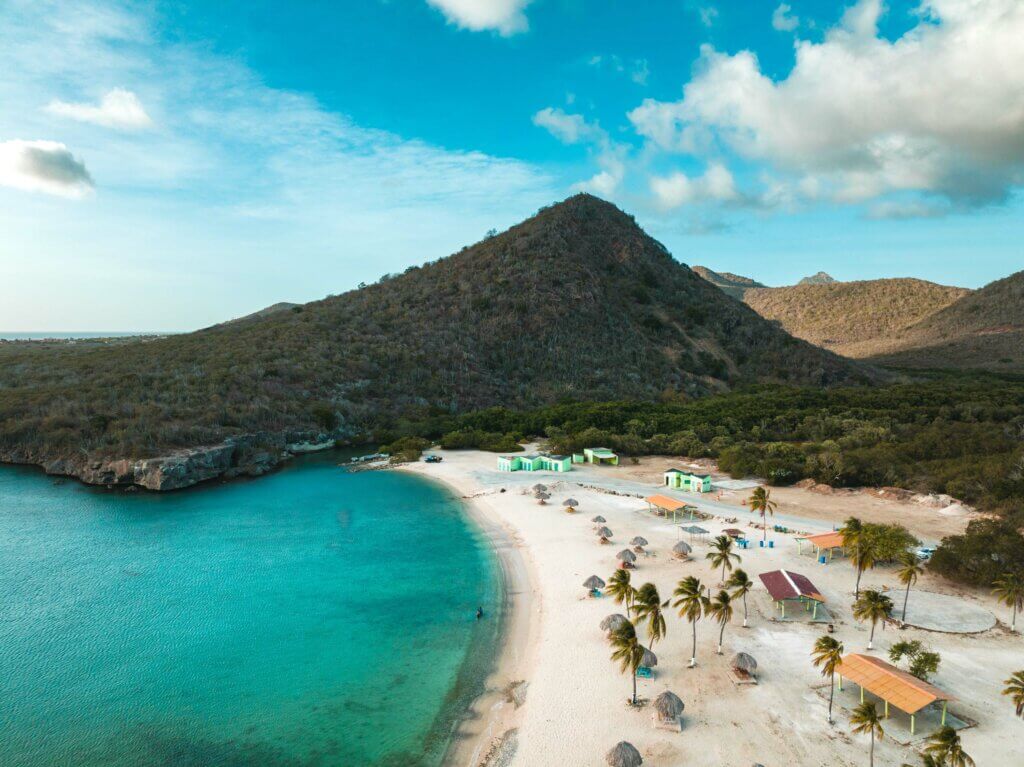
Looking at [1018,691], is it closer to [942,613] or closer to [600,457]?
[942,613]

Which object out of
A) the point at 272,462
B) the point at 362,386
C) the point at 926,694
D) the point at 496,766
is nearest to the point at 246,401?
the point at 272,462

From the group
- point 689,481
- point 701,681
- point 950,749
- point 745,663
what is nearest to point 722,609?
point 745,663

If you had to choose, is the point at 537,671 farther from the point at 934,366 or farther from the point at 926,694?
the point at 934,366

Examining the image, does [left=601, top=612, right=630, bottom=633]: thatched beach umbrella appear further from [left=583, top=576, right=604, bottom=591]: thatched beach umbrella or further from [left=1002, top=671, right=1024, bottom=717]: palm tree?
[left=1002, top=671, right=1024, bottom=717]: palm tree

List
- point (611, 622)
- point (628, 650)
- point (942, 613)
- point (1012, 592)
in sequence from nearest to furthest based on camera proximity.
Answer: point (628, 650) → point (1012, 592) → point (611, 622) → point (942, 613)

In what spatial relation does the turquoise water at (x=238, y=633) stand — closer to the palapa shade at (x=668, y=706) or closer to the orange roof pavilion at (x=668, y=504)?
the palapa shade at (x=668, y=706)

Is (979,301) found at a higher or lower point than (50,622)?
higher
